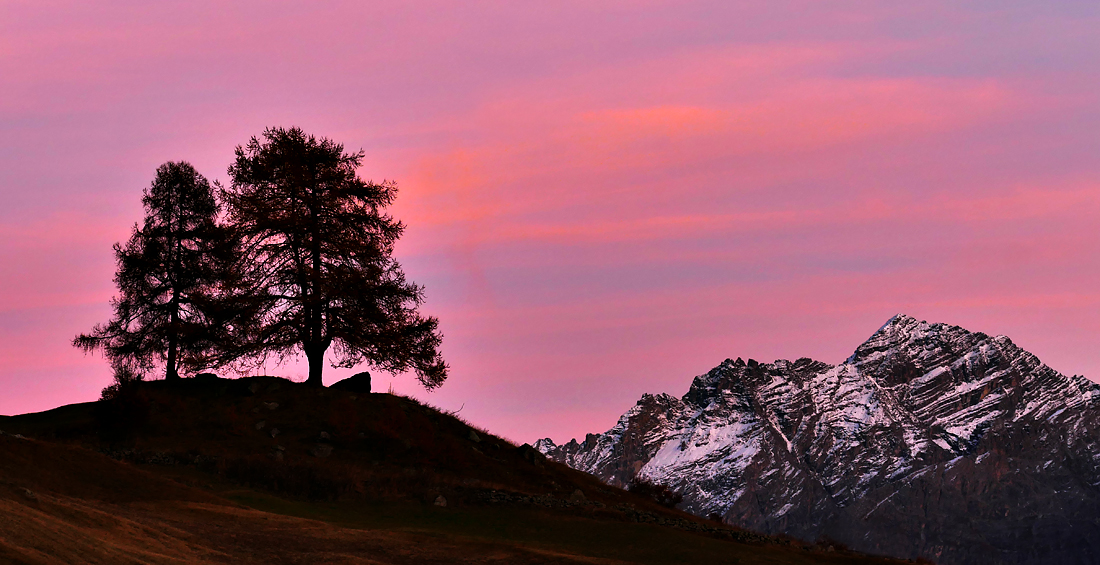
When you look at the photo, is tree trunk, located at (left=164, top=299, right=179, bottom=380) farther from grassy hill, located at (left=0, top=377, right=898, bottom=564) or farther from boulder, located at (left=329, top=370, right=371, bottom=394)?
boulder, located at (left=329, top=370, right=371, bottom=394)

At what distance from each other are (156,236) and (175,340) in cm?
582

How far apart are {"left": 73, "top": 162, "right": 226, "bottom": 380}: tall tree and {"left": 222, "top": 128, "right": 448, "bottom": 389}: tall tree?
2734mm

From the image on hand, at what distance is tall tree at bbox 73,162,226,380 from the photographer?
204 feet

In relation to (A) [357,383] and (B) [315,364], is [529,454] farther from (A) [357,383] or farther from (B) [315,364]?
(B) [315,364]

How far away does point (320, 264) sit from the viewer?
61.1 metres

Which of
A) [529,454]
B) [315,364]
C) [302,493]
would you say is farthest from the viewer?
[315,364]

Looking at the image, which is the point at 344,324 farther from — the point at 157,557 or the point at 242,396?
the point at 157,557

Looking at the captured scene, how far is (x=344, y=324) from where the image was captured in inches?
2387

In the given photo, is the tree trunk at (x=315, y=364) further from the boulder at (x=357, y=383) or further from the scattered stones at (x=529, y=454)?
the scattered stones at (x=529, y=454)

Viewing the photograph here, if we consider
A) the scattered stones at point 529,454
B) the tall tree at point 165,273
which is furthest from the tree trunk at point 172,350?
the scattered stones at point 529,454

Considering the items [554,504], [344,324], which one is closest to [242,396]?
[344,324]

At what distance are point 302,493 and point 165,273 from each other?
2191 centimetres

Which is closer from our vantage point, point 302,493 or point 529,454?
point 302,493

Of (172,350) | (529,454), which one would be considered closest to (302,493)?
(529,454)
